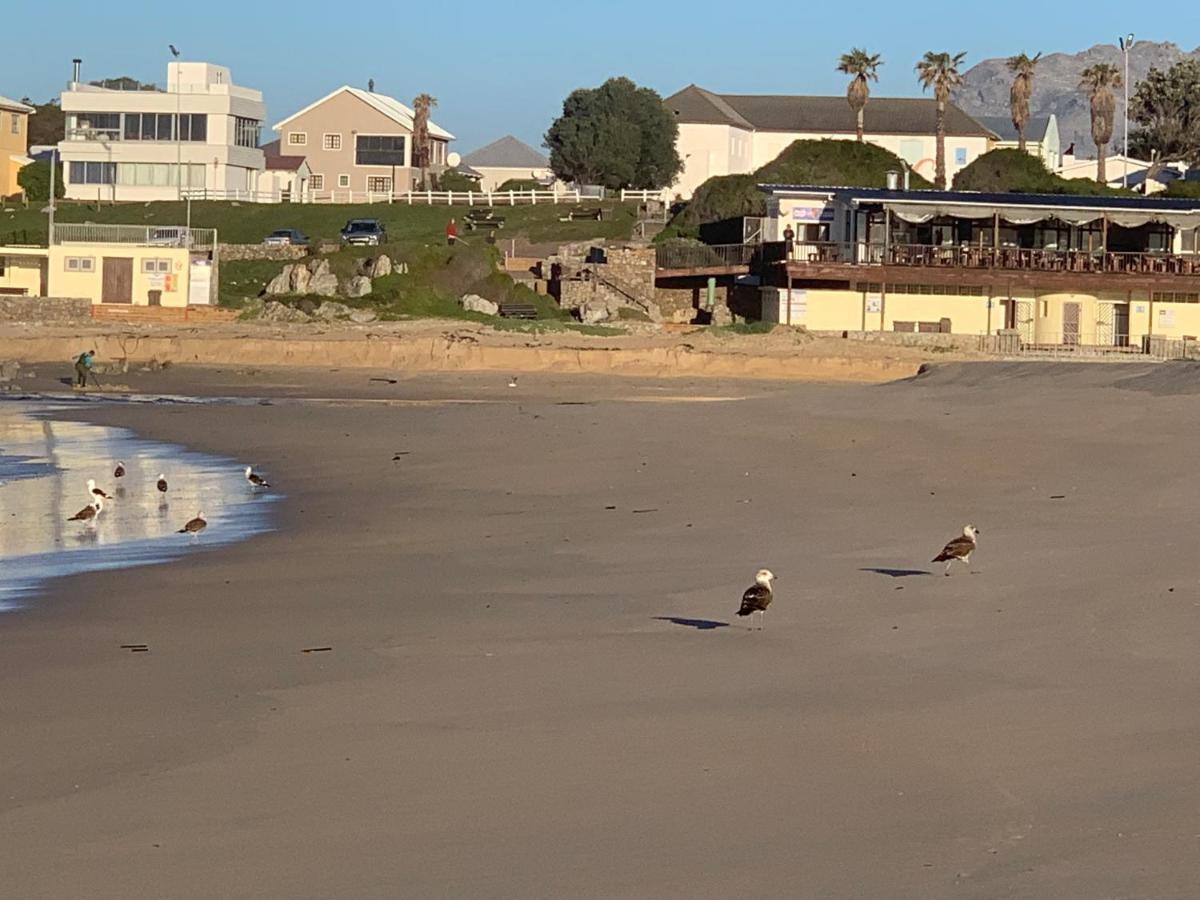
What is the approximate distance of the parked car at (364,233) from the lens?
6124 centimetres

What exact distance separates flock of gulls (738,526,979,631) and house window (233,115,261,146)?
71002mm

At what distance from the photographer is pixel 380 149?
3541 inches

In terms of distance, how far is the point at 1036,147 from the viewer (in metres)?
94.9

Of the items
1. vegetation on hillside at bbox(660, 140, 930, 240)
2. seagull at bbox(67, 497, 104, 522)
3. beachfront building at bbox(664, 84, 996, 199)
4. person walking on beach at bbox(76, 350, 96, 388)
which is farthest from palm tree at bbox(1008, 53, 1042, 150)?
seagull at bbox(67, 497, 104, 522)

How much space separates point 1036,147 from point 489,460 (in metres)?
76.9

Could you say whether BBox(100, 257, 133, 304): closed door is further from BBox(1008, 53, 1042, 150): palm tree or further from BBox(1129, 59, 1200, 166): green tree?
BBox(1129, 59, 1200, 166): green tree

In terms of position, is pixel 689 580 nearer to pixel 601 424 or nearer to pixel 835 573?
pixel 835 573

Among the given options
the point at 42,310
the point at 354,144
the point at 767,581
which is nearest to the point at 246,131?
the point at 354,144

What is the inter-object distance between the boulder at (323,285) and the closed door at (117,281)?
18.3ft

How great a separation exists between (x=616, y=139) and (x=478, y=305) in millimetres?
35727

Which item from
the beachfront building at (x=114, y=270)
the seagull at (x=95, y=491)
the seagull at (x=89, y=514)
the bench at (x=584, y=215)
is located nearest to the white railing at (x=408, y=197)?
the bench at (x=584, y=215)

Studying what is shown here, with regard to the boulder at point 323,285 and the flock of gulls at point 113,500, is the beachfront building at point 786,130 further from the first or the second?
the flock of gulls at point 113,500

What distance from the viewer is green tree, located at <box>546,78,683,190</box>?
282ft

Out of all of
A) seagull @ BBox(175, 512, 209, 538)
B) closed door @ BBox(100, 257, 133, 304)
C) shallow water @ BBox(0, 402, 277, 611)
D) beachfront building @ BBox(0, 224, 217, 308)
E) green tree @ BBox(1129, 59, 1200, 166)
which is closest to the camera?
shallow water @ BBox(0, 402, 277, 611)
